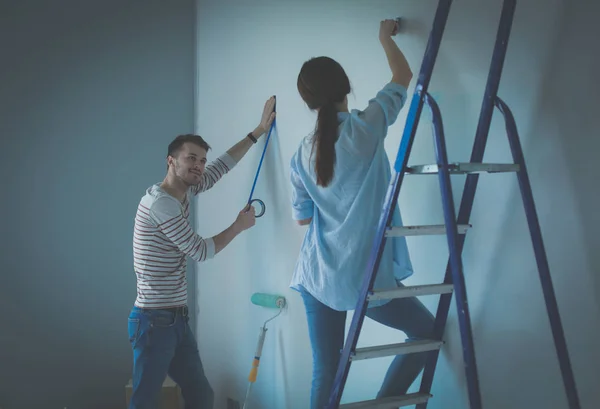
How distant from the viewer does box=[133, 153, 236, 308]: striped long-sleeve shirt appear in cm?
223

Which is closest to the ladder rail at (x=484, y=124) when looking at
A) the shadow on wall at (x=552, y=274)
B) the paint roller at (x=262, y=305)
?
the shadow on wall at (x=552, y=274)

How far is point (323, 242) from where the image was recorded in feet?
6.31

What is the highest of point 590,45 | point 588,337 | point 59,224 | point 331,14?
point 331,14

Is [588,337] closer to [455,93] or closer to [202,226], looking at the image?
[455,93]

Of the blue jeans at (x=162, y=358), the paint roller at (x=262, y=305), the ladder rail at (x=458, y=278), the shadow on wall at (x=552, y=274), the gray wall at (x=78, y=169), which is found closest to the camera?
the ladder rail at (x=458, y=278)

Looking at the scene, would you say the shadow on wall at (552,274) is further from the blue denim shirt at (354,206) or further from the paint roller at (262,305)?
the paint roller at (262,305)

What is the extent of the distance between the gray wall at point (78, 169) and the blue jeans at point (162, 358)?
0.84 metres

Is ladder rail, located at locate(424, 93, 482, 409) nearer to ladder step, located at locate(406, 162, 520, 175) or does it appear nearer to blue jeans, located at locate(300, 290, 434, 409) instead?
ladder step, located at locate(406, 162, 520, 175)

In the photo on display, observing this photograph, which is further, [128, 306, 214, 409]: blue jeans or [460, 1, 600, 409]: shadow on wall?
[128, 306, 214, 409]: blue jeans

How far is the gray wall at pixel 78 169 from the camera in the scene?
2.88m

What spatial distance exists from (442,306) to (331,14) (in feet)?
4.03

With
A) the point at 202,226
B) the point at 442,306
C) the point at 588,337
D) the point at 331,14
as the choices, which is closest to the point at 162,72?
the point at 202,226

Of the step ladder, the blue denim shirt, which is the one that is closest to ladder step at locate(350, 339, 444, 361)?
the step ladder

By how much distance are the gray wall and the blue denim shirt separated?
4.60 ft
